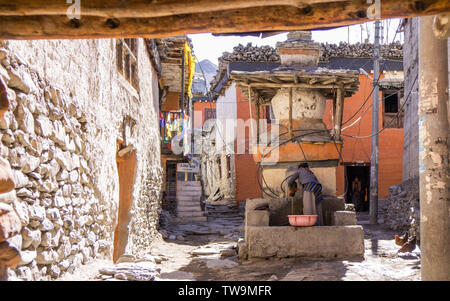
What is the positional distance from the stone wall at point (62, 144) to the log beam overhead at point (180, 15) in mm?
391

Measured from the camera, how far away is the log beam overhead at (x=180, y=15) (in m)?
2.28

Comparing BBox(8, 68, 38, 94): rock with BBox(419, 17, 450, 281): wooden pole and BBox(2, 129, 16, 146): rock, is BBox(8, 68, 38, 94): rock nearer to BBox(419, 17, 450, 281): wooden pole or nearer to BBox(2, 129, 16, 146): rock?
BBox(2, 129, 16, 146): rock

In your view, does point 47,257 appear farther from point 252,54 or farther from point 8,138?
point 252,54

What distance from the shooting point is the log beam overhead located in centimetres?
228

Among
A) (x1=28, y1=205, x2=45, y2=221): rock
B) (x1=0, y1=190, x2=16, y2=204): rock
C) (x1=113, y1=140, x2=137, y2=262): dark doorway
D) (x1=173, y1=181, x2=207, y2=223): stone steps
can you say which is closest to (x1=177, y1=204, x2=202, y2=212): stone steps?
(x1=173, y1=181, x2=207, y2=223): stone steps

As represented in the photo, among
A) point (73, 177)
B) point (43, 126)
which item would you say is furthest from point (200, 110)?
point (43, 126)

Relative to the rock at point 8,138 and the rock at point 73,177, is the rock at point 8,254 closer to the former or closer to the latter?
the rock at point 8,138

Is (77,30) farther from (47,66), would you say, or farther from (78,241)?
(78,241)

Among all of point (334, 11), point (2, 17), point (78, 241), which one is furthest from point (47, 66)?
point (334, 11)

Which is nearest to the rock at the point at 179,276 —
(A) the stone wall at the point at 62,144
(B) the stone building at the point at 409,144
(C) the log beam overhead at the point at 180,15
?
(A) the stone wall at the point at 62,144

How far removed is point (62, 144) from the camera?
3793 mm

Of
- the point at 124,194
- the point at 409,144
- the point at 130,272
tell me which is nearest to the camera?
the point at 130,272

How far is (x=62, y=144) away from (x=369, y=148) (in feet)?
57.8

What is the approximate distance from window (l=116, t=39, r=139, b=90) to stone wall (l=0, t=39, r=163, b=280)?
0.33 m
